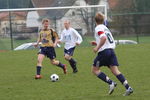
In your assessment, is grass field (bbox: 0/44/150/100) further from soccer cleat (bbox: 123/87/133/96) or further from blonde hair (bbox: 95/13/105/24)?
blonde hair (bbox: 95/13/105/24)

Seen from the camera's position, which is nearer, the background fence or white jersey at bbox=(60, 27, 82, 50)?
white jersey at bbox=(60, 27, 82, 50)

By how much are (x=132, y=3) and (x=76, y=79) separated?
23.5 metres

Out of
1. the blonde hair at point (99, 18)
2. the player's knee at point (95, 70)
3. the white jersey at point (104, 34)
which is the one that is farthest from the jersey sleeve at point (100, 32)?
the player's knee at point (95, 70)

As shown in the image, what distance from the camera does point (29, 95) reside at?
391 inches

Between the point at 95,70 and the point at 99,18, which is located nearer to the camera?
the point at 99,18

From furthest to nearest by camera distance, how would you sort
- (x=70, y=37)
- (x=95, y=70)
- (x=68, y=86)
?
(x=70, y=37), (x=68, y=86), (x=95, y=70)

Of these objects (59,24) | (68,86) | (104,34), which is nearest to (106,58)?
(104,34)

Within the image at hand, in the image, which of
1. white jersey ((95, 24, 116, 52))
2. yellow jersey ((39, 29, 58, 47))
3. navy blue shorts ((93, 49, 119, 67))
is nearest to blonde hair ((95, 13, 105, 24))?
white jersey ((95, 24, 116, 52))

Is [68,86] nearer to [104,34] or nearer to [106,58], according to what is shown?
[106,58]

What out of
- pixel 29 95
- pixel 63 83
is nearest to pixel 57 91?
pixel 29 95

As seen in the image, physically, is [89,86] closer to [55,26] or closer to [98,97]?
[98,97]

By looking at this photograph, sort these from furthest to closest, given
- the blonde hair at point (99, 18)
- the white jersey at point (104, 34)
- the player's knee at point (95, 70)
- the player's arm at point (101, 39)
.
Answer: the player's knee at point (95, 70) → the blonde hair at point (99, 18) → the white jersey at point (104, 34) → the player's arm at point (101, 39)

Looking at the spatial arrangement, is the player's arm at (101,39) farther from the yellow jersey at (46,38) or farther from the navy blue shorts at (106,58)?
the yellow jersey at (46,38)

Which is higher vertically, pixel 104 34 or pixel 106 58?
pixel 104 34
